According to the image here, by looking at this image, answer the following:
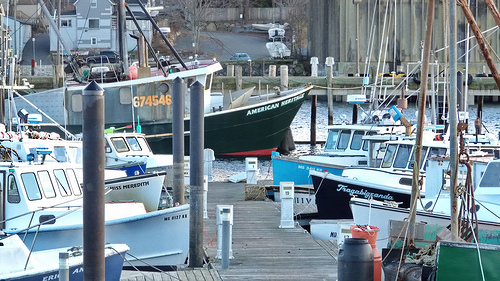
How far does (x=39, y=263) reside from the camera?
34.3 ft

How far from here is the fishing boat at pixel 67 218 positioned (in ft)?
39.5

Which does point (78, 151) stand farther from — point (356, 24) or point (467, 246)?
point (356, 24)

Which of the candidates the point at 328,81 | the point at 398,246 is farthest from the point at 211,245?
the point at 328,81

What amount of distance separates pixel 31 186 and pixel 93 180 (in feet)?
14.9

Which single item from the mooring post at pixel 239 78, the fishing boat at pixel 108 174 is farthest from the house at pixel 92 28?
the fishing boat at pixel 108 174

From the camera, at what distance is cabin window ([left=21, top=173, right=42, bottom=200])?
12.2 metres

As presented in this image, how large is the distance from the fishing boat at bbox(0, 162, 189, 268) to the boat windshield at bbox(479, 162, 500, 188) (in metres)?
4.48

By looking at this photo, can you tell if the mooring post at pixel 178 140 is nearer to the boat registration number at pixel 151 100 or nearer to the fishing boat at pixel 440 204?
the fishing boat at pixel 440 204

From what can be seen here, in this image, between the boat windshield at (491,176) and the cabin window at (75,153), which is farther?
the cabin window at (75,153)

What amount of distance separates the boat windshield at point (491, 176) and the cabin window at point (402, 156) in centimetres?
434

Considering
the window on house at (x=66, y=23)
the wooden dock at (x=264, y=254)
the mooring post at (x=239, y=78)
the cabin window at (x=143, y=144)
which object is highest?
the window on house at (x=66, y=23)

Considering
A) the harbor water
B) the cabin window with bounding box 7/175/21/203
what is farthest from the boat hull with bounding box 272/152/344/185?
the cabin window with bounding box 7/175/21/203

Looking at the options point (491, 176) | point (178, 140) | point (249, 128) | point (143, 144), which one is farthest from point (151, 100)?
point (491, 176)

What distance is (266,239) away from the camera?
45.9ft
